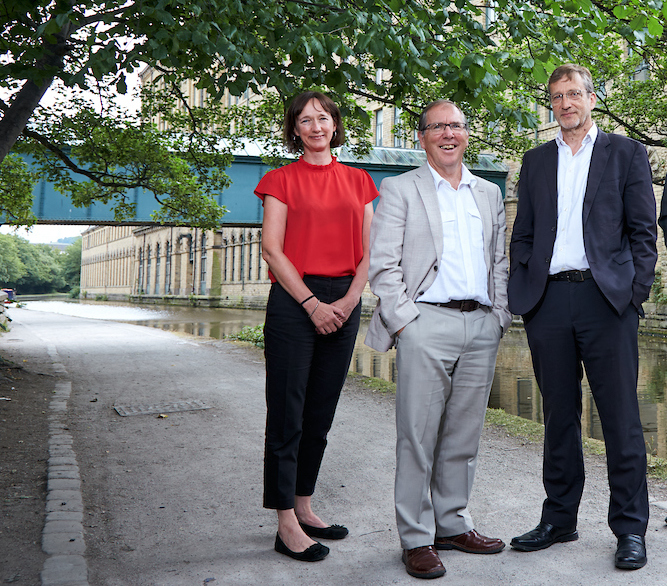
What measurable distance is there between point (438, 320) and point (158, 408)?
4.89 meters

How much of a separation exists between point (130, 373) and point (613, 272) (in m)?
8.43

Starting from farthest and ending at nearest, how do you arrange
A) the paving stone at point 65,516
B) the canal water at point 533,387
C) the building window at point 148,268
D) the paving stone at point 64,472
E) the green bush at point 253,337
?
the building window at point 148,268, the green bush at point 253,337, the canal water at point 533,387, the paving stone at point 64,472, the paving stone at point 65,516

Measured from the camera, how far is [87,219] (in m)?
21.5

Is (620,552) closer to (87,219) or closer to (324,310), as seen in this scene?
(324,310)

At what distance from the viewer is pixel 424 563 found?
288cm

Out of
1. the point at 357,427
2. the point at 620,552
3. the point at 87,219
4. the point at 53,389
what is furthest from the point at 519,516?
the point at 87,219

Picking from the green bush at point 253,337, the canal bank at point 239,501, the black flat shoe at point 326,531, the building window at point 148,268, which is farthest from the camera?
the building window at point 148,268

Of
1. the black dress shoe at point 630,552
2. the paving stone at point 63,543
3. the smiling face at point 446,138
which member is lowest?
the paving stone at point 63,543

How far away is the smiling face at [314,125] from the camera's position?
324 centimetres

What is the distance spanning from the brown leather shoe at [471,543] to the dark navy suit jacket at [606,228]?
3.59ft

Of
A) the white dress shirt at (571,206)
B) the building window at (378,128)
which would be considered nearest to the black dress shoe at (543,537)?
the white dress shirt at (571,206)

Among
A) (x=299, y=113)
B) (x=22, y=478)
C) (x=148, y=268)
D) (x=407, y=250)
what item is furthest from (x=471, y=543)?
(x=148, y=268)

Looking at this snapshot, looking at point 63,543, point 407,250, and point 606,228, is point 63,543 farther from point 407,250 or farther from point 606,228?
point 606,228

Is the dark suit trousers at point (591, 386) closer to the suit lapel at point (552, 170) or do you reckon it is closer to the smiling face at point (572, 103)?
the suit lapel at point (552, 170)
